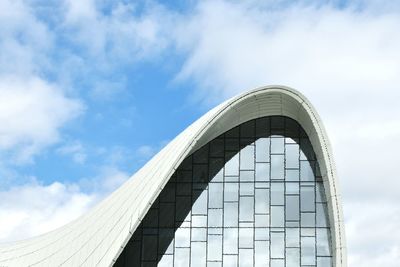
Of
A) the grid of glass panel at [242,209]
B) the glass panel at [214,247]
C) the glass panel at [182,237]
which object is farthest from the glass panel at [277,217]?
the glass panel at [182,237]

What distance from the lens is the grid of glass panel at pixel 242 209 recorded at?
88.3 feet

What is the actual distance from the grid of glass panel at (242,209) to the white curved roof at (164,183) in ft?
2.22

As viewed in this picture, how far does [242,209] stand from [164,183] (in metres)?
3.75

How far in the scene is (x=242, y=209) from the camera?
2736cm

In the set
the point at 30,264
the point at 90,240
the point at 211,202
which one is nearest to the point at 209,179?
the point at 211,202

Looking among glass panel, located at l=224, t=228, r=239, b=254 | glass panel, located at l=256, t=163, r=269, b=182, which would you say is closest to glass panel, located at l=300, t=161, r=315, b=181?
glass panel, located at l=256, t=163, r=269, b=182

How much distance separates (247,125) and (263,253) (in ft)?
15.7

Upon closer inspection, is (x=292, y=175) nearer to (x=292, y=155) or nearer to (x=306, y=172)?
(x=306, y=172)

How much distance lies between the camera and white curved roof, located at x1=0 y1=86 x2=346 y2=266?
24.9m

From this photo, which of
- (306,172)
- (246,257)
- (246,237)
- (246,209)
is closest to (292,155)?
(306,172)

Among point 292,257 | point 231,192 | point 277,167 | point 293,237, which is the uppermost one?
point 277,167

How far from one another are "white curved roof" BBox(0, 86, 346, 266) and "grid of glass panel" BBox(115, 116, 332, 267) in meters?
0.68

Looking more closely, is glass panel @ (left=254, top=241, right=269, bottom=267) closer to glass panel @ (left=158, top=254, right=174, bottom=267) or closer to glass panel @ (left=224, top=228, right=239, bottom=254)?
glass panel @ (left=224, top=228, right=239, bottom=254)

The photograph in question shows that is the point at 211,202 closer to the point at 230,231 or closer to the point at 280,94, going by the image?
the point at 230,231
